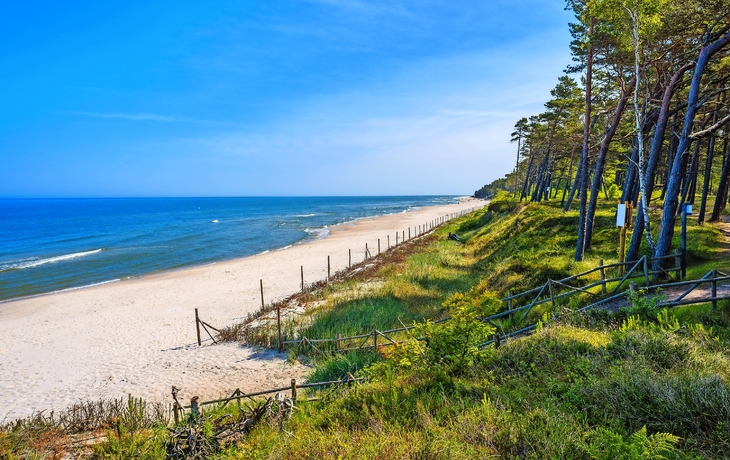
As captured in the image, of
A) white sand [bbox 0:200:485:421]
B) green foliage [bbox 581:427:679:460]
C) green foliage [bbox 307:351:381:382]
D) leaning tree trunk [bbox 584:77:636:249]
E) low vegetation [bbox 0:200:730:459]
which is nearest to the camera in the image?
green foliage [bbox 581:427:679:460]

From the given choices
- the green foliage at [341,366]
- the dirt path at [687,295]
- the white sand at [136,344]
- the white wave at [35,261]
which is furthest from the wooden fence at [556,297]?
the white wave at [35,261]

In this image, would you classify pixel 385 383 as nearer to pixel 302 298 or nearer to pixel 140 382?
pixel 140 382

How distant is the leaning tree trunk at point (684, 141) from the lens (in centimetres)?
1027

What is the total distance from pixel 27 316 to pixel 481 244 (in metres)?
33.2

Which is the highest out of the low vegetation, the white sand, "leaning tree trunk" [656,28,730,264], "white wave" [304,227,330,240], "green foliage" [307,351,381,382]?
"leaning tree trunk" [656,28,730,264]

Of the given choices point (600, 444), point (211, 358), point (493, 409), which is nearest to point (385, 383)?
point (493, 409)

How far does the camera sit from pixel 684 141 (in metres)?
10.5

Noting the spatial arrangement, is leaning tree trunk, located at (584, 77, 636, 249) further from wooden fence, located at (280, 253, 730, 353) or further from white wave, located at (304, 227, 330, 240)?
white wave, located at (304, 227, 330, 240)

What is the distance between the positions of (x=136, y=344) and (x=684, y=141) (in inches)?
902

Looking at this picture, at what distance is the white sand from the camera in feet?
41.1

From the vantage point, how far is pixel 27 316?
74.1 ft

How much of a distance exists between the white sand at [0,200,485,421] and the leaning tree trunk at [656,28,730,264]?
1284cm

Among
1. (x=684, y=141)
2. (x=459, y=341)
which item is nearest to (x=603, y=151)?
(x=684, y=141)

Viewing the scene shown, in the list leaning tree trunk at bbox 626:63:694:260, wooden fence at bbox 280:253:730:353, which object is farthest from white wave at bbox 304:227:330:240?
leaning tree trunk at bbox 626:63:694:260
